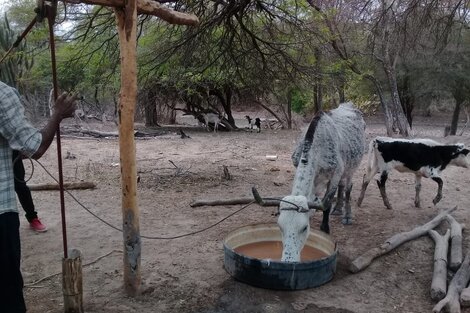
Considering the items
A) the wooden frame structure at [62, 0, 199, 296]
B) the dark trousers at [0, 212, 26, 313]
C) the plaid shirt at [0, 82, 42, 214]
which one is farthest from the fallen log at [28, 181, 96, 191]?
the plaid shirt at [0, 82, 42, 214]

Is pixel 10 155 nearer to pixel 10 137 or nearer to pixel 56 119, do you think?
pixel 10 137

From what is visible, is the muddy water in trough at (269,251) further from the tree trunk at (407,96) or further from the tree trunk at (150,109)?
the tree trunk at (407,96)

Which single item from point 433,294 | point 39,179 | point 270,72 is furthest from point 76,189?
point 433,294

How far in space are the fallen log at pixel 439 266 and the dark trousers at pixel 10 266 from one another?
3334 millimetres

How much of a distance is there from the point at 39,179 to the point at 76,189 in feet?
3.96

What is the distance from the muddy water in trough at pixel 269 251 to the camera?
4961 mm

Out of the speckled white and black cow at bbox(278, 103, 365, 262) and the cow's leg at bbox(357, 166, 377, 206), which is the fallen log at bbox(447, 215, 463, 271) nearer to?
the speckled white and black cow at bbox(278, 103, 365, 262)

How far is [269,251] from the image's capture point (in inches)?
201

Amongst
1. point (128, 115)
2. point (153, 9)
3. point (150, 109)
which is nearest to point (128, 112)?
point (128, 115)

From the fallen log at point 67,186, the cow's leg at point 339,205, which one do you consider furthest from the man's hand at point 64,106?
the fallen log at point 67,186

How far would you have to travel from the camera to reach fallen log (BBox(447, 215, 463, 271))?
179 inches

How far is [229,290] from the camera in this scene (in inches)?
163

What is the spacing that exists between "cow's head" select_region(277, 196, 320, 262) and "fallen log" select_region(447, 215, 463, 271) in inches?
61.8

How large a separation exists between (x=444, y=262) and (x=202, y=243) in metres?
2.62
